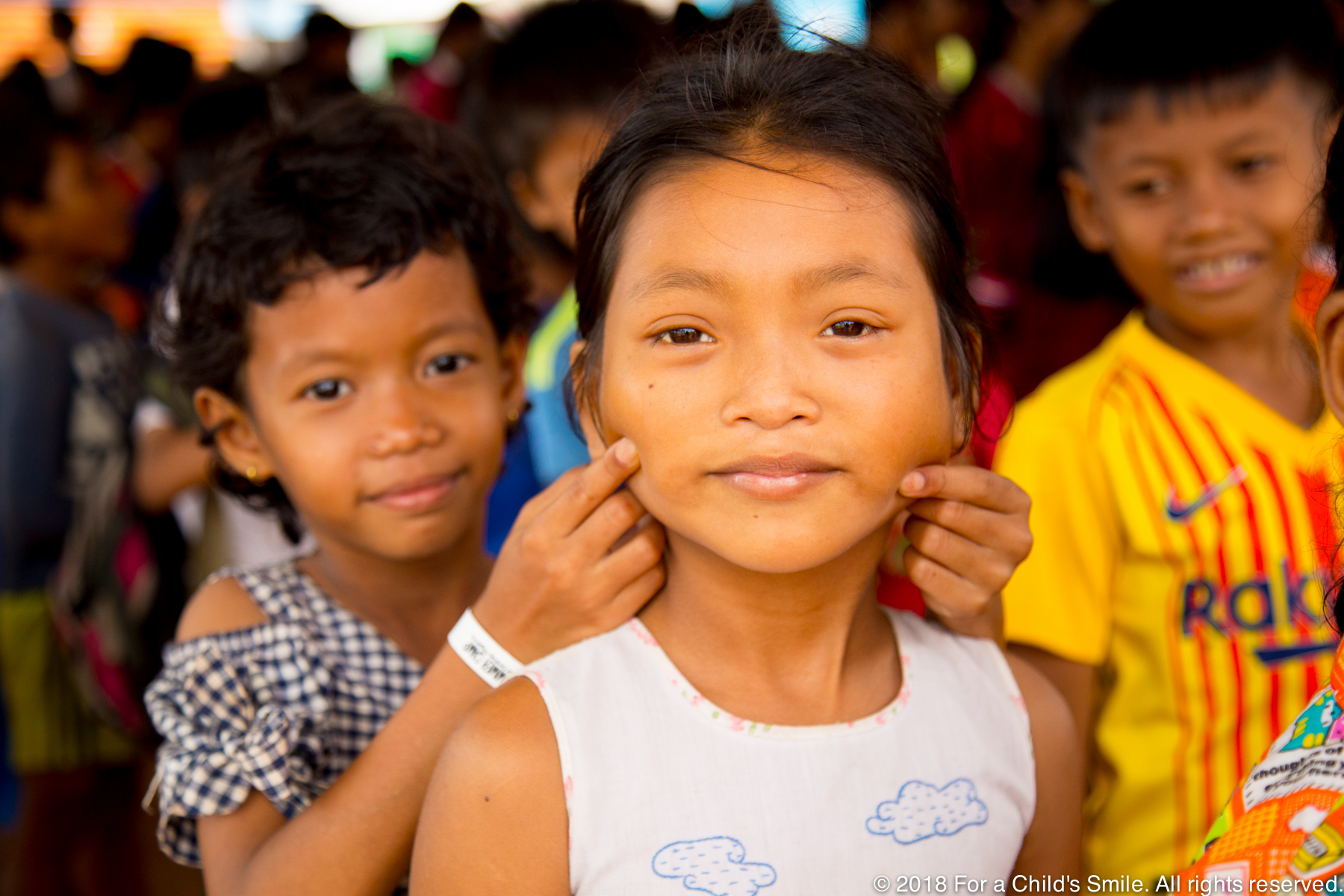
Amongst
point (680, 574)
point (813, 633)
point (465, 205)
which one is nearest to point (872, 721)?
point (813, 633)

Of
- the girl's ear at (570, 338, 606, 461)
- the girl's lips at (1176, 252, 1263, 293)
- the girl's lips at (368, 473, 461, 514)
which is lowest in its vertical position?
the girl's lips at (368, 473, 461, 514)

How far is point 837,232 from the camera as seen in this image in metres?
1.15

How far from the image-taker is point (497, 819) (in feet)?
3.69

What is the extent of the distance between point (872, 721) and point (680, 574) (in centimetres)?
27

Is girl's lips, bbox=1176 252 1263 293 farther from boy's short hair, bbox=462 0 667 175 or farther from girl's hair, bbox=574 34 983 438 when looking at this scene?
boy's short hair, bbox=462 0 667 175

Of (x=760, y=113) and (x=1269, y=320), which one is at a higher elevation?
(x=1269, y=320)

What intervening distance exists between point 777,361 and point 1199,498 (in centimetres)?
97

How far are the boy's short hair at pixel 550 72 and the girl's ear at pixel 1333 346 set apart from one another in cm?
176

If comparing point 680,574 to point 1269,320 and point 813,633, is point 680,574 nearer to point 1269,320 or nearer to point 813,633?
point 813,633

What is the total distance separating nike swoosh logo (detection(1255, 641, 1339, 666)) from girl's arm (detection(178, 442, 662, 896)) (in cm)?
97

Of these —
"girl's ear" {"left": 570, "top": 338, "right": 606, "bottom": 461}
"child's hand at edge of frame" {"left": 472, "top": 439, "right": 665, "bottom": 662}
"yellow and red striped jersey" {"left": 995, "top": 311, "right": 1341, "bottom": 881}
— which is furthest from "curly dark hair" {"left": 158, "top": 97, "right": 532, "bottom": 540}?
"yellow and red striped jersey" {"left": 995, "top": 311, "right": 1341, "bottom": 881}

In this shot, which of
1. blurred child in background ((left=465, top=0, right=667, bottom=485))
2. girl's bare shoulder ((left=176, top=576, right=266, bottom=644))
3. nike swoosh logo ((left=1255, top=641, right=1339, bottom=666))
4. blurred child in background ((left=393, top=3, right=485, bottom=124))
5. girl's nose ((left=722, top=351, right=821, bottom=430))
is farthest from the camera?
blurred child in background ((left=393, top=3, right=485, bottom=124))

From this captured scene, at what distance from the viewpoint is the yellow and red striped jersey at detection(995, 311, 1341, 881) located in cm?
168

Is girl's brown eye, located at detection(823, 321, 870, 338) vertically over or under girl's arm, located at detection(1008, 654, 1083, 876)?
over
